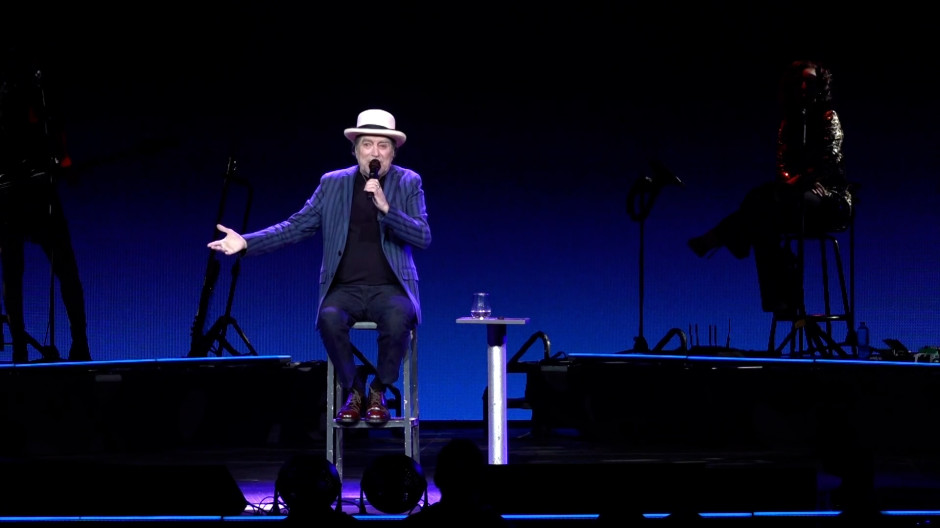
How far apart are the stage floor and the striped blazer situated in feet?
1.56

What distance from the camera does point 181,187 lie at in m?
6.75

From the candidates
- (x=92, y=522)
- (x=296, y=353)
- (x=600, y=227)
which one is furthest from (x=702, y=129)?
(x=92, y=522)

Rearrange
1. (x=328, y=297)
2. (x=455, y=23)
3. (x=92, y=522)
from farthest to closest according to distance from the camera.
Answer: (x=455, y=23) < (x=328, y=297) < (x=92, y=522)

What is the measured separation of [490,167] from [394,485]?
3.98 m

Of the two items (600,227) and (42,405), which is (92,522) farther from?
(600,227)

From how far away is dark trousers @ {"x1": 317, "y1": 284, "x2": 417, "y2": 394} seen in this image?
3.90 meters

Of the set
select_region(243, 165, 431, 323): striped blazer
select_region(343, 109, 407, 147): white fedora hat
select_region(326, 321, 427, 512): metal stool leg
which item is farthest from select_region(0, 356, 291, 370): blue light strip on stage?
select_region(343, 109, 407, 147): white fedora hat

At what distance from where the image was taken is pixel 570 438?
5305 mm

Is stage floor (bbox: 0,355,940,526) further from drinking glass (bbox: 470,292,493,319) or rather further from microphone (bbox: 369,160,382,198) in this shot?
microphone (bbox: 369,160,382,198)

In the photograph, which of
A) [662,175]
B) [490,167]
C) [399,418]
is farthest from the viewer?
[490,167]

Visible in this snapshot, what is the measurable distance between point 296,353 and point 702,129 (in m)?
2.93

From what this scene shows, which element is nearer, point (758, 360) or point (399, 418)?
point (399, 418)

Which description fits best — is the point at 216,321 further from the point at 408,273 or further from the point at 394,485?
the point at 394,485

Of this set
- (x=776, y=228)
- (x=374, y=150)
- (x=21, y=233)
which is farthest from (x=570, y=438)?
(x=21, y=233)
